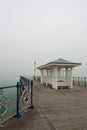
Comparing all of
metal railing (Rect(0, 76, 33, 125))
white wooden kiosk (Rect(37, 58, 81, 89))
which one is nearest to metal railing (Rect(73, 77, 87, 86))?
white wooden kiosk (Rect(37, 58, 81, 89))

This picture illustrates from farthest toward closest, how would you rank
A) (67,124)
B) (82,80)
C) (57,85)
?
(82,80), (57,85), (67,124)

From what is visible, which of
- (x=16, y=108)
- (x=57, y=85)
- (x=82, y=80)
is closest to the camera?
(x=16, y=108)

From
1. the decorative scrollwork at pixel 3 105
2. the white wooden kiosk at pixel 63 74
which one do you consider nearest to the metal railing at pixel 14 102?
the decorative scrollwork at pixel 3 105

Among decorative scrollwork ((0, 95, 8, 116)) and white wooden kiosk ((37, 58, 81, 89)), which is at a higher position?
white wooden kiosk ((37, 58, 81, 89))

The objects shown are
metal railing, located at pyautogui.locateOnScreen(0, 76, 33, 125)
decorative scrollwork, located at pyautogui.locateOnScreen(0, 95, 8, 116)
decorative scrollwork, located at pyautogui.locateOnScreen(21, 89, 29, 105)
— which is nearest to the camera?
decorative scrollwork, located at pyautogui.locateOnScreen(0, 95, 8, 116)

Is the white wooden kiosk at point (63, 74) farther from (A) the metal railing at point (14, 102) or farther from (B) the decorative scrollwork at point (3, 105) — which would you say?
(B) the decorative scrollwork at point (3, 105)

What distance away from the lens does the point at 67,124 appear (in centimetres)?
688

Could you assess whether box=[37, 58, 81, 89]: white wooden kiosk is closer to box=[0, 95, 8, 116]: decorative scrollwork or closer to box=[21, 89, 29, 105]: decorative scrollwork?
box=[21, 89, 29, 105]: decorative scrollwork

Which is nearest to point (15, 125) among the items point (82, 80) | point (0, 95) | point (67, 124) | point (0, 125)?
point (0, 125)

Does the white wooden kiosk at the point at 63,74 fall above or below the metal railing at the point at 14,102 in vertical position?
above

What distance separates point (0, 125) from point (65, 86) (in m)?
16.7

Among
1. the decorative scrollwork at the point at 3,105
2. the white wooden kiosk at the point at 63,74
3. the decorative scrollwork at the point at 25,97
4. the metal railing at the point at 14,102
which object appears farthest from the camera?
the white wooden kiosk at the point at 63,74

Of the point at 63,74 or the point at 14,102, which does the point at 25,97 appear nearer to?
the point at 14,102

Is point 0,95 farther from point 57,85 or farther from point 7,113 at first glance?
point 57,85
